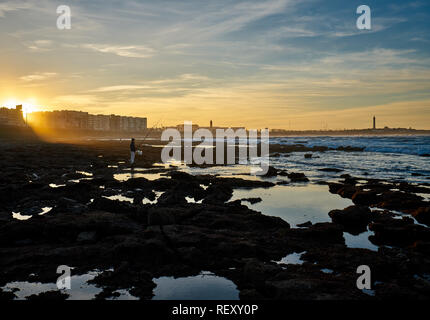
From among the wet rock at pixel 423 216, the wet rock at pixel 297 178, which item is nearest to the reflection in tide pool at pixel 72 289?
the wet rock at pixel 423 216

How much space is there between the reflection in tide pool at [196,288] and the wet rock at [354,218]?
5.65m

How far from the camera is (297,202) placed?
46.0 ft

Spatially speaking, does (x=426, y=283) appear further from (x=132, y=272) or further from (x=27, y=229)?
(x=27, y=229)

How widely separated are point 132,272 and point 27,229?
369 centimetres

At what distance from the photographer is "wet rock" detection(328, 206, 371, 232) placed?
10.2 m

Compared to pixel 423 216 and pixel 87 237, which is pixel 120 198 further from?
pixel 423 216

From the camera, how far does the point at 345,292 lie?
5570mm

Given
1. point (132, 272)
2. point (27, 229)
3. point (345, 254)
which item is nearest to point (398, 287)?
point (345, 254)

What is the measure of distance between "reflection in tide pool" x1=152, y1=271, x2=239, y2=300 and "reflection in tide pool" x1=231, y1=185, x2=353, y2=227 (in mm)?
4746

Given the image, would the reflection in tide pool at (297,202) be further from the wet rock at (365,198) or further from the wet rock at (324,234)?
the wet rock at (324,234)

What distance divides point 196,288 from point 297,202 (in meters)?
9.02

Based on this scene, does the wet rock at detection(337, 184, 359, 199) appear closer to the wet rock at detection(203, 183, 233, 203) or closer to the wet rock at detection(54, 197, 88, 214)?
the wet rock at detection(203, 183, 233, 203)

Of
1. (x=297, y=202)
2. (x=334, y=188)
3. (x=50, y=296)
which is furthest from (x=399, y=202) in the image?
(x=50, y=296)

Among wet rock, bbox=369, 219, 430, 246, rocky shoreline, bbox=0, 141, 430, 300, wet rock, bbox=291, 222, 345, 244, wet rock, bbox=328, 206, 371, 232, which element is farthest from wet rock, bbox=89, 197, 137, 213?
wet rock, bbox=369, 219, 430, 246
